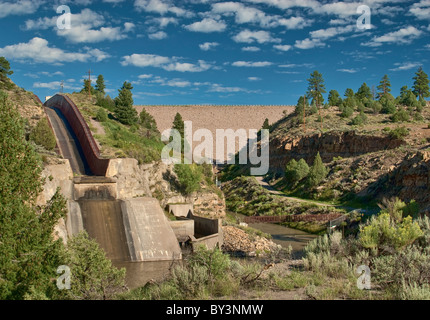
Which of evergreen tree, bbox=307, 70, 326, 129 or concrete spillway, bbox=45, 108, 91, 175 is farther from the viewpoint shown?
A: evergreen tree, bbox=307, 70, 326, 129

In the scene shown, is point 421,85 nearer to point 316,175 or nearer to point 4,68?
point 316,175

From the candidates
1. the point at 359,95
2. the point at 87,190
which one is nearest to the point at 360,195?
the point at 87,190

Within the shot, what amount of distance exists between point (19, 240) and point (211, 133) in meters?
78.6

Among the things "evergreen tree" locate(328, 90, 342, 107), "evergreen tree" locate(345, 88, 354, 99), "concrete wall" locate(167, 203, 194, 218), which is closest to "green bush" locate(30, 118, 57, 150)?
"concrete wall" locate(167, 203, 194, 218)

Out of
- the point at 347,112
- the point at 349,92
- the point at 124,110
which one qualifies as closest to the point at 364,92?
the point at 349,92

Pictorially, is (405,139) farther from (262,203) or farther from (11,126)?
(11,126)

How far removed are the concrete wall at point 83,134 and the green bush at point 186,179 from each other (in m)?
6.84

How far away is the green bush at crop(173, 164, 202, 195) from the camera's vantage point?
32.8 m

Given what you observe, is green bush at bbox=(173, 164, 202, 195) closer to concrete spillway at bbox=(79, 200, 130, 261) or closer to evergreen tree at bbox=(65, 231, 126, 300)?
concrete spillway at bbox=(79, 200, 130, 261)

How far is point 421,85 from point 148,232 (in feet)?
236

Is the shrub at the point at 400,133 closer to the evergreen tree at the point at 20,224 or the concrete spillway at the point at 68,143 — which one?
the concrete spillway at the point at 68,143

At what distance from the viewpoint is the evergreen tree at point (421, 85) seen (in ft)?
251

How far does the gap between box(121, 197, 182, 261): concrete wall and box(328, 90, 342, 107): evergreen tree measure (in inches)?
2230

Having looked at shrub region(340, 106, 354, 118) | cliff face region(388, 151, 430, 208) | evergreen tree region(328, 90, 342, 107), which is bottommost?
cliff face region(388, 151, 430, 208)
